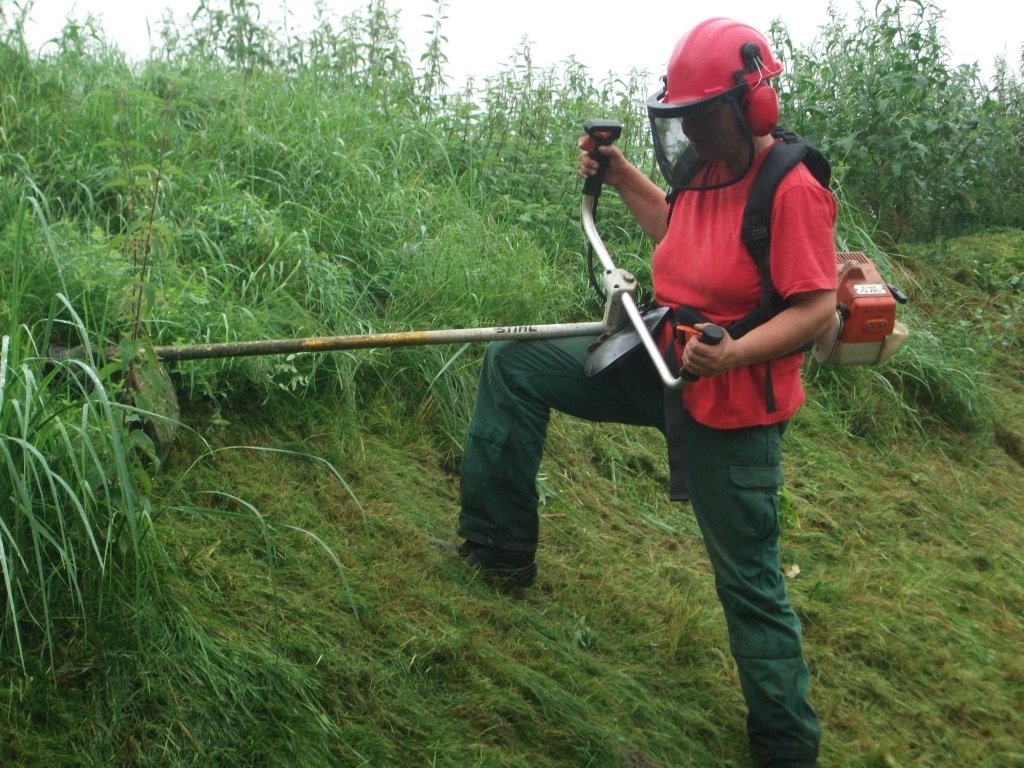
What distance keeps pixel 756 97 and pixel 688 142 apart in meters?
0.31

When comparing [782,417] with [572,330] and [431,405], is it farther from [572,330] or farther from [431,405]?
[431,405]

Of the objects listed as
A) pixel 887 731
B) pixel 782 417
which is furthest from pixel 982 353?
pixel 782 417

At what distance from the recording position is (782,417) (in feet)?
12.8

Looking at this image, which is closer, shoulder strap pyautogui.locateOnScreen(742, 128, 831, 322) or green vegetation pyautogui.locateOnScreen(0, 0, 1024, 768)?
green vegetation pyautogui.locateOnScreen(0, 0, 1024, 768)

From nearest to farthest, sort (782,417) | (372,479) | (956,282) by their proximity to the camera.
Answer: (782,417) → (372,479) → (956,282)

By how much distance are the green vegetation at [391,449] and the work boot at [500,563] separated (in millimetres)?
73

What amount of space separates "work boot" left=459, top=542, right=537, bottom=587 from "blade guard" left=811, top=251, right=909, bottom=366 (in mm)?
1256

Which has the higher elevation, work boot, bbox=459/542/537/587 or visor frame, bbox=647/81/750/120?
visor frame, bbox=647/81/750/120

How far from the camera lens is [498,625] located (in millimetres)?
4293

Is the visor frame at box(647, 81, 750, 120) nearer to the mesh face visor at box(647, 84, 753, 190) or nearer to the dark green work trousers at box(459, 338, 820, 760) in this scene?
the mesh face visor at box(647, 84, 753, 190)

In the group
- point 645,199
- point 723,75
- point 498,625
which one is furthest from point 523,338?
point 723,75

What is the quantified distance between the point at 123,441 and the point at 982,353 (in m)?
6.22

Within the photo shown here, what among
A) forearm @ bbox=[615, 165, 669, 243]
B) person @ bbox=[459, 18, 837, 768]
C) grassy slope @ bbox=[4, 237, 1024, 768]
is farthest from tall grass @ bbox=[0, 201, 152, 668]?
forearm @ bbox=[615, 165, 669, 243]

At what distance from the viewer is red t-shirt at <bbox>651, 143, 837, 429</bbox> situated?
363cm
